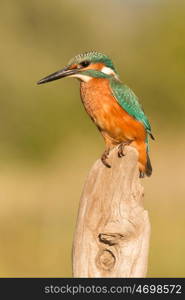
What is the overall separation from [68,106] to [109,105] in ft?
22.3

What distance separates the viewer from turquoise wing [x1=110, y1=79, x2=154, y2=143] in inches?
174

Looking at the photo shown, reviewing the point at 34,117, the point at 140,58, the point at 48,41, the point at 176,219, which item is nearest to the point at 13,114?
the point at 34,117

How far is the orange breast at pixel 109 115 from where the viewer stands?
4.40m

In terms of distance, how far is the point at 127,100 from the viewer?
4.42m

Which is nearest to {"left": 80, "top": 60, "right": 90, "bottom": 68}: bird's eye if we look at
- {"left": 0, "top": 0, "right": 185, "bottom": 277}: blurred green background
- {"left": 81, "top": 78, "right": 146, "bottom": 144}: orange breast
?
{"left": 81, "top": 78, "right": 146, "bottom": 144}: orange breast

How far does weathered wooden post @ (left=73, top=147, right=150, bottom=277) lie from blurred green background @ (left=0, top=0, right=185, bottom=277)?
3.56m

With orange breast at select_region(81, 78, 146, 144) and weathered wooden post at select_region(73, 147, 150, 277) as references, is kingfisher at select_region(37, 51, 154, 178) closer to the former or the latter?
orange breast at select_region(81, 78, 146, 144)

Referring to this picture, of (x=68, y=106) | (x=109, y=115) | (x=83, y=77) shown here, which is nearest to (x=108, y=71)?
(x=83, y=77)

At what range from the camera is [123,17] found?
41.3ft

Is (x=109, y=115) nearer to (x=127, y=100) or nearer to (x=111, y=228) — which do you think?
(x=127, y=100)

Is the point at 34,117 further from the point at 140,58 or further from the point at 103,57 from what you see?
the point at 103,57

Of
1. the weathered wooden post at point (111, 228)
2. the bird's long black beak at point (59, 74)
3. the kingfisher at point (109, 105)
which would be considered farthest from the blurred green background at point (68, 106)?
the weathered wooden post at point (111, 228)

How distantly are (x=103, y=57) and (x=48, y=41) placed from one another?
7464mm

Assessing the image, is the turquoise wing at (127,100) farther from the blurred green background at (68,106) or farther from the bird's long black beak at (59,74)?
the blurred green background at (68,106)
